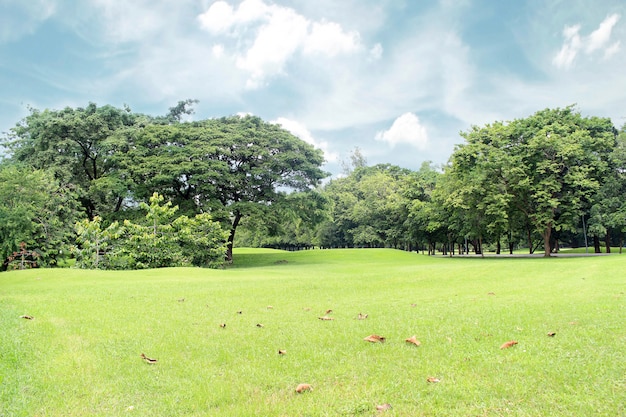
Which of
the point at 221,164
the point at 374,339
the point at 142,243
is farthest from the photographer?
the point at 221,164

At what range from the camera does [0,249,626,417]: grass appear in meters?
2.98

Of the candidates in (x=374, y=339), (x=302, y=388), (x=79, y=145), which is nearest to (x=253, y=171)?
(x=79, y=145)

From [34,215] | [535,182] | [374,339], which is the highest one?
[535,182]

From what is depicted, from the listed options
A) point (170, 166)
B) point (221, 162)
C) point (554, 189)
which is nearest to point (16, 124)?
point (170, 166)

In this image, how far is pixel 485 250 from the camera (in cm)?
8012

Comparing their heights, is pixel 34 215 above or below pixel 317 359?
above

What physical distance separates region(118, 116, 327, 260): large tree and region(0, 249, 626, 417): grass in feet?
64.3

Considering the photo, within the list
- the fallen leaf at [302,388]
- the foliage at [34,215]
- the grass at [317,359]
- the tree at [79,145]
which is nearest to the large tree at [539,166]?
the grass at [317,359]

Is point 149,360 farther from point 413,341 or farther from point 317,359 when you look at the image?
point 413,341

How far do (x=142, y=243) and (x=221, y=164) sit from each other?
8.88 metres

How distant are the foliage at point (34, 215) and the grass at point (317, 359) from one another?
1398 cm

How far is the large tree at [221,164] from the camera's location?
2619 centimetres

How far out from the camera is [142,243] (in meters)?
18.9

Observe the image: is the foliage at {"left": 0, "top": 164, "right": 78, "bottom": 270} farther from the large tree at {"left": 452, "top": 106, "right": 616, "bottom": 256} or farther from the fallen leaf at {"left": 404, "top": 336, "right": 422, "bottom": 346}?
the large tree at {"left": 452, "top": 106, "right": 616, "bottom": 256}
